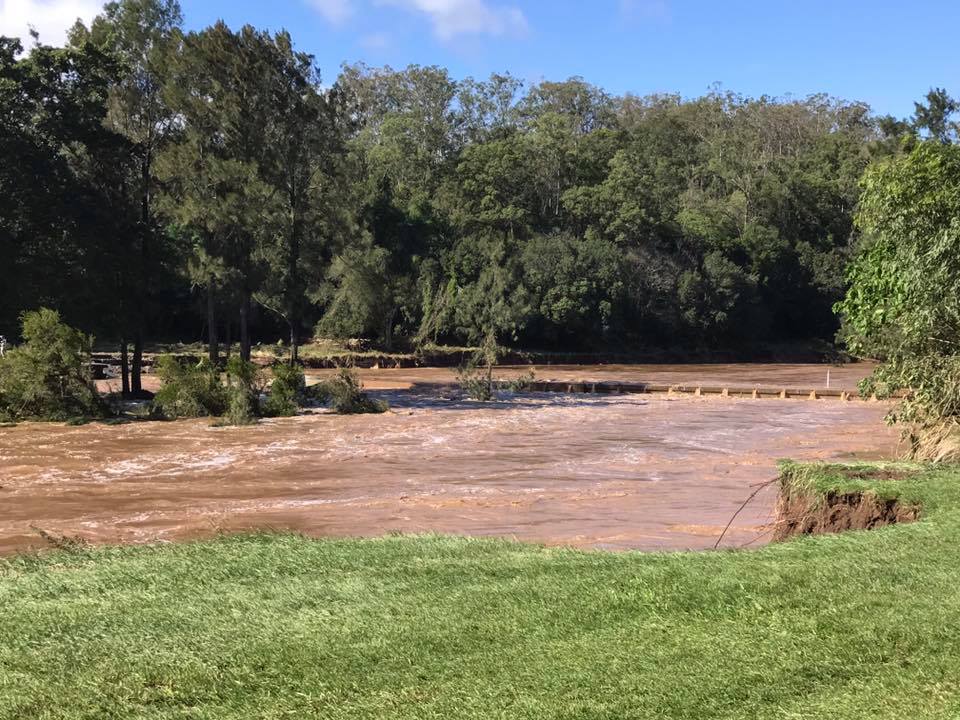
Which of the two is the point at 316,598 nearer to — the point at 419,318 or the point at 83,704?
the point at 83,704

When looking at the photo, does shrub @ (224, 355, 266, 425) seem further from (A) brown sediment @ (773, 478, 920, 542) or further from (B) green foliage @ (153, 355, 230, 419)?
(A) brown sediment @ (773, 478, 920, 542)


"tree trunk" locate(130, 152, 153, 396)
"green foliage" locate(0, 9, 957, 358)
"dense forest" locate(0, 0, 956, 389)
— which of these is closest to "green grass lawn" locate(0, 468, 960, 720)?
"dense forest" locate(0, 0, 956, 389)

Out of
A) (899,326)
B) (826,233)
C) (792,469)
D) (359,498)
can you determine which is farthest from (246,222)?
(826,233)

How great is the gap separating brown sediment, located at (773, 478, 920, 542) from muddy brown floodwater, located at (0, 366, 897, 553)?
1187mm

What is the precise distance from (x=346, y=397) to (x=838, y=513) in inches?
821

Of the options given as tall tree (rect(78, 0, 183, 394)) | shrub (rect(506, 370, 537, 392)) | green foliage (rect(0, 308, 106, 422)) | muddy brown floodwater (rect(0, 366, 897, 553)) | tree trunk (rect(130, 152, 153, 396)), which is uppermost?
tall tree (rect(78, 0, 183, 394))

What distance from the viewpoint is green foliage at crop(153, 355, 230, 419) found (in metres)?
27.4

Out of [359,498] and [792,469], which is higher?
[792,469]

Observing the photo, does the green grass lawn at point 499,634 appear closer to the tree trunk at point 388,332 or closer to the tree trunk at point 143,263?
the tree trunk at point 143,263

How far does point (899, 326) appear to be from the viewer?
15.5 metres

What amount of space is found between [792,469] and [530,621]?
5.64 metres

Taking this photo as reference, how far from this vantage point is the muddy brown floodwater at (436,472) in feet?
43.0

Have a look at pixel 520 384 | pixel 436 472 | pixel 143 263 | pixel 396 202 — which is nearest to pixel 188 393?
pixel 143 263

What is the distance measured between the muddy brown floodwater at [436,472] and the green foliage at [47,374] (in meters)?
0.87
